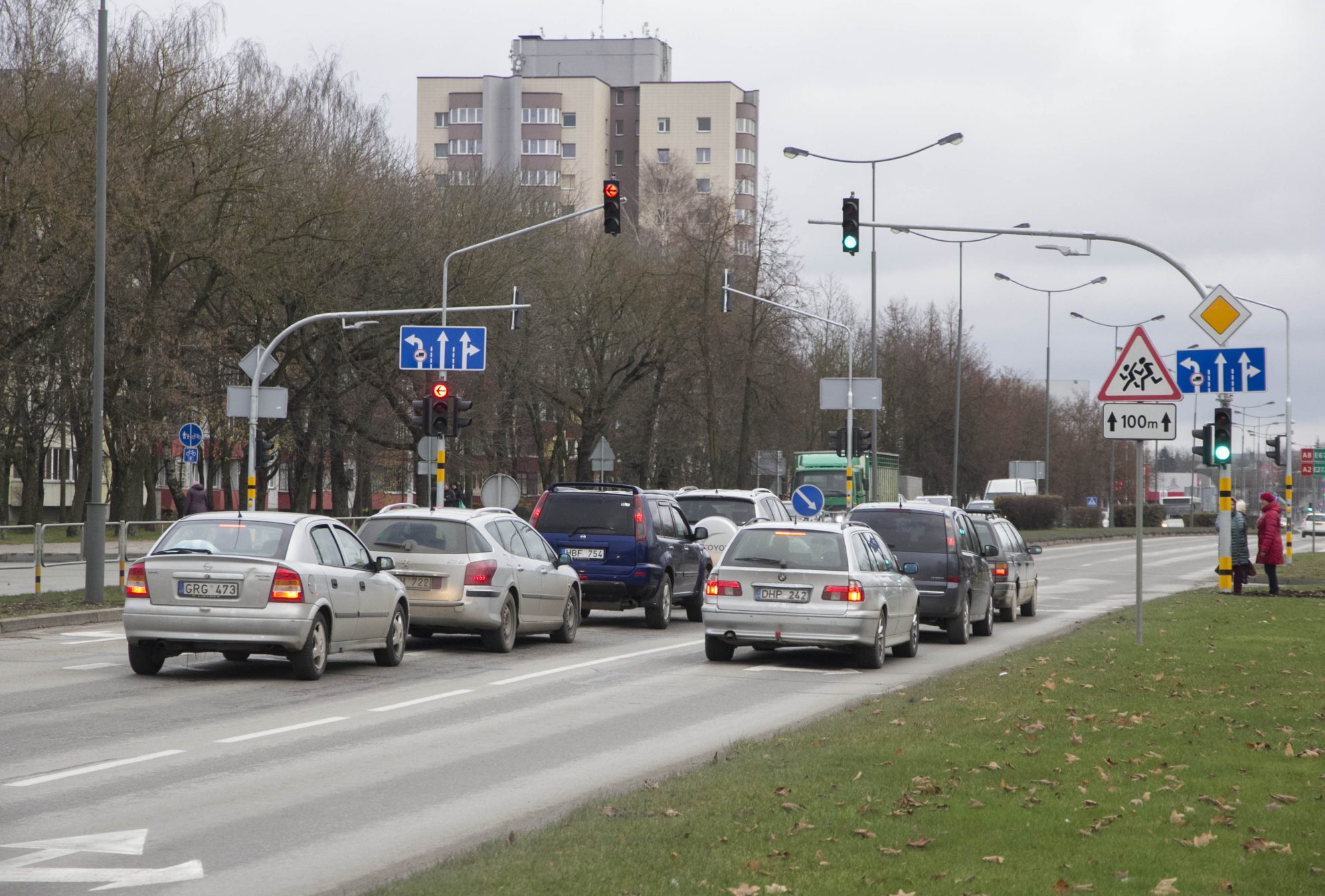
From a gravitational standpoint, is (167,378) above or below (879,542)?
above

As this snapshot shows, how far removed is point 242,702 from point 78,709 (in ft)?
4.26

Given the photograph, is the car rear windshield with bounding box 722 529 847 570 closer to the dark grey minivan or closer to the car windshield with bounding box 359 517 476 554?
the car windshield with bounding box 359 517 476 554

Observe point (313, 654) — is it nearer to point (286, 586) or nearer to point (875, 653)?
point (286, 586)

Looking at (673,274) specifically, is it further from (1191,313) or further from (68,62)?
(1191,313)

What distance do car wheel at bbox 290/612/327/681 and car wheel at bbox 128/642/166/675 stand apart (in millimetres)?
1253

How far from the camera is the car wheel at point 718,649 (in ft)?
59.8

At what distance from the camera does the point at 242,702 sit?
13758 mm

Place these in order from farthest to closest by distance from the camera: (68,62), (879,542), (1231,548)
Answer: (68,62) < (1231,548) < (879,542)

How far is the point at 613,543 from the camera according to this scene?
76.6 ft

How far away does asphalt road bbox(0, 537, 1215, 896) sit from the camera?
7699 mm

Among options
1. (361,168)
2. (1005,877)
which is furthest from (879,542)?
(361,168)

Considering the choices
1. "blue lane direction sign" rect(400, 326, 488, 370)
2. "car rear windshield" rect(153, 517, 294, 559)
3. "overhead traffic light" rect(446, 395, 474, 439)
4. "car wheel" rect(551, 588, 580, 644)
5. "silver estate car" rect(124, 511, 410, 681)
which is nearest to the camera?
"silver estate car" rect(124, 511, 410, 681)

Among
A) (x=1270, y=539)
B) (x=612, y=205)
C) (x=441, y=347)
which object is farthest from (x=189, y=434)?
(x=1270, y=539)

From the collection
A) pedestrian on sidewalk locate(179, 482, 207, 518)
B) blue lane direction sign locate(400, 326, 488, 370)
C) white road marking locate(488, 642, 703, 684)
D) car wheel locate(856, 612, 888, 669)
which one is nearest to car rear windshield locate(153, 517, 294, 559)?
white road marking locate(488, 642, 703, 684)
